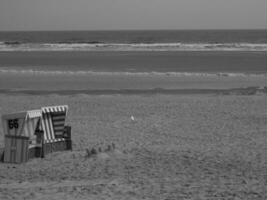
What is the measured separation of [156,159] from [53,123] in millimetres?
1984

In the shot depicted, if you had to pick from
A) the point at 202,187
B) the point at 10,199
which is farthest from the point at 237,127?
the point at 10,199

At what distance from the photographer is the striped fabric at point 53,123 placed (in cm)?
952

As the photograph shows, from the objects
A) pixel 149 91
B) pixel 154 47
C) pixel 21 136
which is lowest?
pixel 21 136

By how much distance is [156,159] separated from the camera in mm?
8789

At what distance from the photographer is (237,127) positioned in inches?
475

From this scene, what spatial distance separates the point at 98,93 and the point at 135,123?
7019 mm

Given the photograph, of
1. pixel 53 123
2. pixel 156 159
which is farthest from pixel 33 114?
pixel 156 159

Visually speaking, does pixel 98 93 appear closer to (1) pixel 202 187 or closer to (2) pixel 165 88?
(2) pixel 165 88

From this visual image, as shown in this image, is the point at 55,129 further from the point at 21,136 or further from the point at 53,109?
the point at 21,136

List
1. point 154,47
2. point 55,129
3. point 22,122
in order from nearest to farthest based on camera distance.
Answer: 1. point 22,122
2. point 55,129
3. point 154,47

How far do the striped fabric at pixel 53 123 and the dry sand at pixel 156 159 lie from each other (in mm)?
411

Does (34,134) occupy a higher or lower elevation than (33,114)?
lower

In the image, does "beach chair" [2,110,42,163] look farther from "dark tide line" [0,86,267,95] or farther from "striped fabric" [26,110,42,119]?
"dark tide line" [0,86,267,95]

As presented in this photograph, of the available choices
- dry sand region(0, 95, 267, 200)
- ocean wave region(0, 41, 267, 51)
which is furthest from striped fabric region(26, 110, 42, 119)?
ocean wave region(0, 41, 267, 51)
